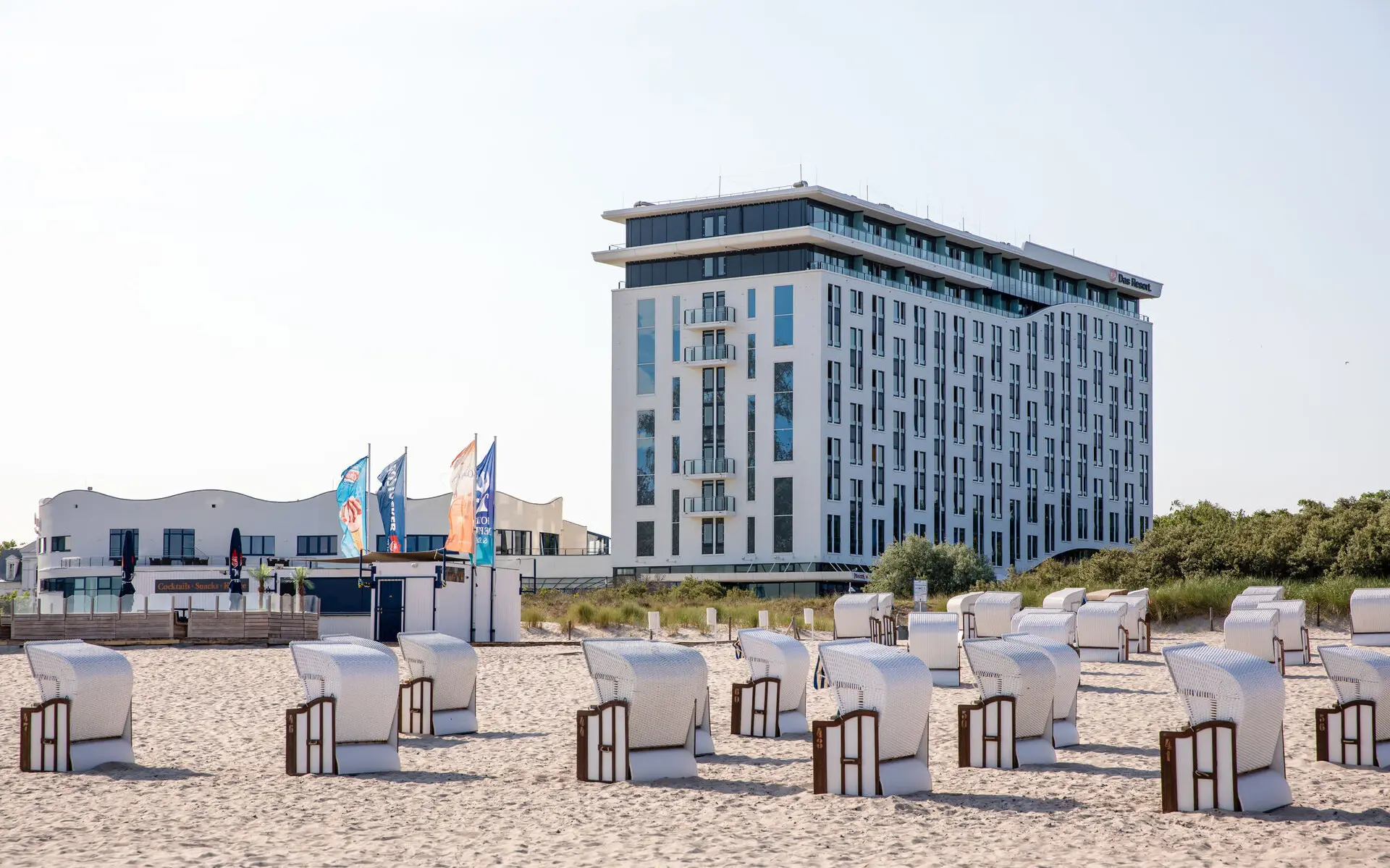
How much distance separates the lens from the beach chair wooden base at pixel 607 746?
16.4 meters

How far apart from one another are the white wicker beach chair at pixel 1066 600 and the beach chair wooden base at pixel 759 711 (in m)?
18.7

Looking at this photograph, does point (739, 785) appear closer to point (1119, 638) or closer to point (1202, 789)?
point (1202, 789)

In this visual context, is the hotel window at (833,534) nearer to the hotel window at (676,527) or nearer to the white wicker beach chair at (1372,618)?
the hotel window at (676,527)

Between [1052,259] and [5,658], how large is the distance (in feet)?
238

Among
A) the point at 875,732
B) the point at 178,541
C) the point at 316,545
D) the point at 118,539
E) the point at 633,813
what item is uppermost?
the point at 118,539

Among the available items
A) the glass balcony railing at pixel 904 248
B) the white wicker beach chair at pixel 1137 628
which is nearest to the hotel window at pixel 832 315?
the glass balcony railing at pixel 904 248

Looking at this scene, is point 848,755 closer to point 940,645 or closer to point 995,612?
point 940,645

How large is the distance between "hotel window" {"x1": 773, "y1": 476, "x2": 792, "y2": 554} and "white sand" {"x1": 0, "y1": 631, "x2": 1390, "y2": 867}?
5946 cm

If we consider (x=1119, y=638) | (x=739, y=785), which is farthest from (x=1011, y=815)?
(x=1119, y=638)

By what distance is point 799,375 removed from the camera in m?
80.9

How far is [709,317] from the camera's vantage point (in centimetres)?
8225

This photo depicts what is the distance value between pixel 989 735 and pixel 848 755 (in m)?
2.67

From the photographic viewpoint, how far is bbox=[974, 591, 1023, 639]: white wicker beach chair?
3824 centimetres

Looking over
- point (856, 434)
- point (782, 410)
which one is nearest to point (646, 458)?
point (782, 410)
